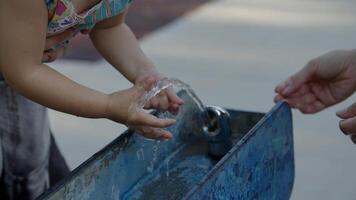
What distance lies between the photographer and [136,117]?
1.31 meters

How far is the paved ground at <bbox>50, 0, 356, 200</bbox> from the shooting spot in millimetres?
2426

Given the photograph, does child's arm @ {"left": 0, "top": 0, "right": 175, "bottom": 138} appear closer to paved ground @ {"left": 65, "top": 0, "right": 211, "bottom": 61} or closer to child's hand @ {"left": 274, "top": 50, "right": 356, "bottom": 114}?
child's hand @ {"left": 274, "top": 50, "right": 356, "bottom": 114}

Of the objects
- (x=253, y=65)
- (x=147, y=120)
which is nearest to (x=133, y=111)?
(x=147, y=120)

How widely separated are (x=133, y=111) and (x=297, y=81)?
595 millimetres

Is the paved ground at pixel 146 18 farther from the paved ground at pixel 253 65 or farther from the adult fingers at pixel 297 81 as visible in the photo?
the adult fingers at pixel 297 81

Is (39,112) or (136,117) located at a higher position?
(136,117)

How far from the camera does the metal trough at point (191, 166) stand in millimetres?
1366

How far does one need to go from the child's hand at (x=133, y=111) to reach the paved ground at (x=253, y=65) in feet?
3.09

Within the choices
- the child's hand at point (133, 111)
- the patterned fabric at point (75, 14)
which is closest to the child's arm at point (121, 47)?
the patterned fabric at point (75, 14)

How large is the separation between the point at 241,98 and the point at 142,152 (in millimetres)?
1386

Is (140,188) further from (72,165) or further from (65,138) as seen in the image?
(65,138)

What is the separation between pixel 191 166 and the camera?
1696 millimetres

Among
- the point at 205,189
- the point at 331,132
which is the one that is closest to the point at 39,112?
the point at 205,189

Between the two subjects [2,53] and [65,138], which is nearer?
[2,53]
